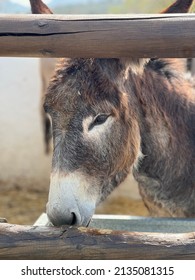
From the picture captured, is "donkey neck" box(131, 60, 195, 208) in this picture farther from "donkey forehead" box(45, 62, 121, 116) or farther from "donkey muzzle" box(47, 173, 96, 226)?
"donkey muzzle" box(47, 173, 96, 226)

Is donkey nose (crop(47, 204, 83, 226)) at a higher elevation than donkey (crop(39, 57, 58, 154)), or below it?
below

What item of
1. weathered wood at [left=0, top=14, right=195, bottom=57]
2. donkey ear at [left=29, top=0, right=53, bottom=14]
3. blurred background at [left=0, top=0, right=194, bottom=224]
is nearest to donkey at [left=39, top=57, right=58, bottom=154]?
blurred background at [left=0, top=0, right=194, bottom=224]

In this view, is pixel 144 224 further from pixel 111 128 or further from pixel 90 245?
pixel 90 245

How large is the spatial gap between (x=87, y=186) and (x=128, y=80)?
0.56 metres

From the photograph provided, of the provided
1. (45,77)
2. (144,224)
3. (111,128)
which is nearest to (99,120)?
(111,128)

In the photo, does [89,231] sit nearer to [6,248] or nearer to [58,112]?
[6,248]

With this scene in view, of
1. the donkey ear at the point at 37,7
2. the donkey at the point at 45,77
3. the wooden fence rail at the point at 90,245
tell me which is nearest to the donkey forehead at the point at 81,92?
the donkey ear at the point at 37,7

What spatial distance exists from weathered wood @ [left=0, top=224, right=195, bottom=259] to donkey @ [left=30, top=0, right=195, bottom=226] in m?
0.13

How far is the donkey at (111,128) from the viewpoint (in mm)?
2338

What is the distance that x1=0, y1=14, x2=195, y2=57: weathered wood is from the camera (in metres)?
2.10

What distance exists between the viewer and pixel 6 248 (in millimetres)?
2152

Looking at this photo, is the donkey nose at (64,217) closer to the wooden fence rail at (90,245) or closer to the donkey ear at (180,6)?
the wooden fence rail at (90,245)

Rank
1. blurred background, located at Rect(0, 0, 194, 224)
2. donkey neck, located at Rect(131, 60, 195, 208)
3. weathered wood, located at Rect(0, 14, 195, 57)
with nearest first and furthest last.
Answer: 1. weathered wood, located at Rect(0, 14, 195, 57)
2. donkey neck, located at Rect(131, 60, 195, 208)
3. blurred background, located at Rect(0, 0, 194, 224)

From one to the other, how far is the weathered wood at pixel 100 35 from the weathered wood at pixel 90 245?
0.65 m
